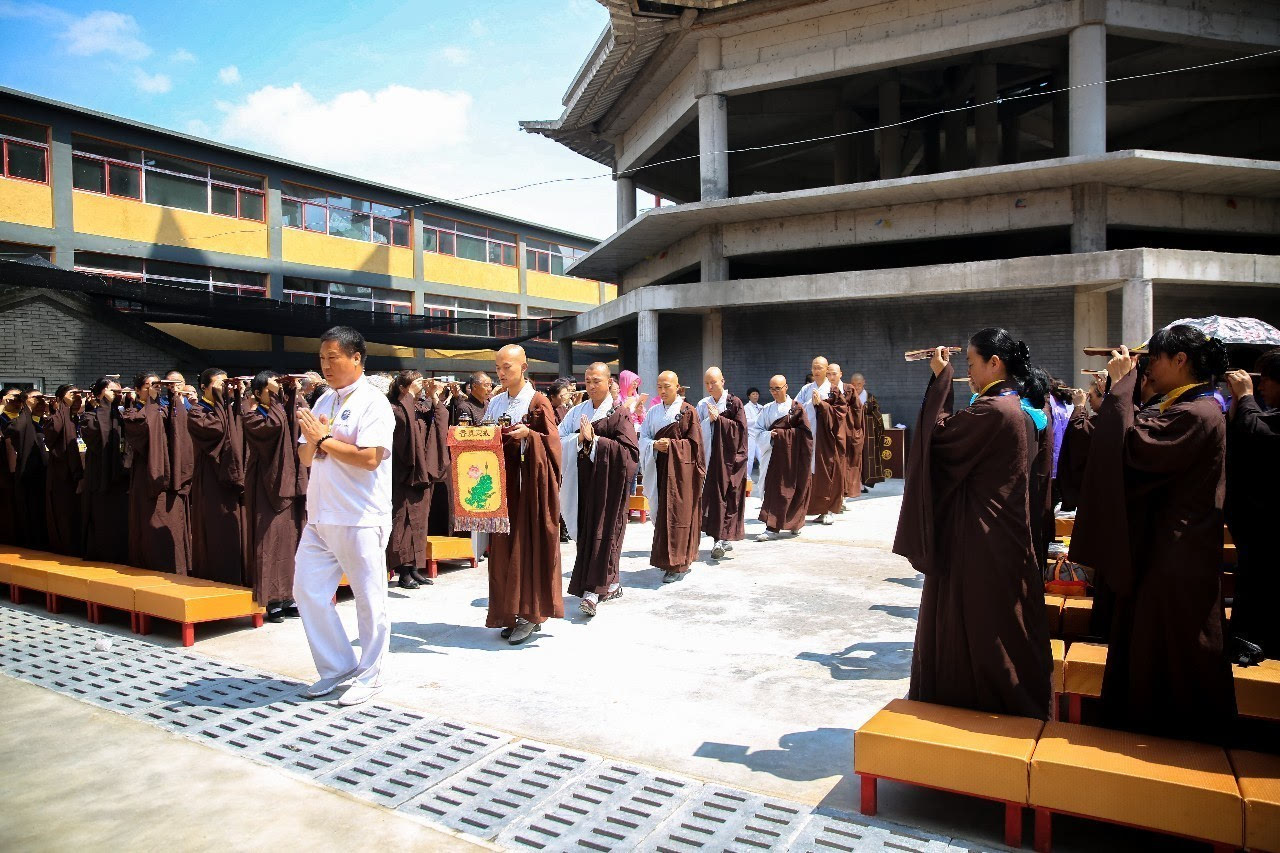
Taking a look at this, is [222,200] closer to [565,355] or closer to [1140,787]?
[565,355]

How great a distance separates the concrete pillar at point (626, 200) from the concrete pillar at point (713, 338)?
6.33 metres

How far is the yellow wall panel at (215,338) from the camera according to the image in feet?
83.1

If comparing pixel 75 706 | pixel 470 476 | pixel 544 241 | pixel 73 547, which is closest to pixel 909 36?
pixel 470 476

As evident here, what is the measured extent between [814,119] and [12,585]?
22.2 meters

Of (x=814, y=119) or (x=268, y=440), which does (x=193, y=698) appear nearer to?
(x=268, y=440)

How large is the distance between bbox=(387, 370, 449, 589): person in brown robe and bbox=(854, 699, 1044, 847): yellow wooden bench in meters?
5.13

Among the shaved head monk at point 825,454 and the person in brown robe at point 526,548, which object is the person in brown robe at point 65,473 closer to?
the person in brown robe at point 526,548

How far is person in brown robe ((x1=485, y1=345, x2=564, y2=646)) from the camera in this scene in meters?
5.89

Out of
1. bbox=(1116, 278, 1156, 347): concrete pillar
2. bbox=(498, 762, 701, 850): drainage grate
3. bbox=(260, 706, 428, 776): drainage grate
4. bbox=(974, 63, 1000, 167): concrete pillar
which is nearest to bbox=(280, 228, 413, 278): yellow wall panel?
bbox=(974, 63, 1000, 167): concrete pillar

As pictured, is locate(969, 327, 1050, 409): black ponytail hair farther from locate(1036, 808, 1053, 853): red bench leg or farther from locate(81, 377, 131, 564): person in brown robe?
locate(81, 377, 131, 564): person in brown robe

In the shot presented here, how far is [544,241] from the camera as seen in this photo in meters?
40.6

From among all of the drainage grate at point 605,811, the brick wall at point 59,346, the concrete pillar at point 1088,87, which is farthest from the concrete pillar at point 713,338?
the drainage grate at point 605,811

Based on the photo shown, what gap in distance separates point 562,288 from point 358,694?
38.1 m

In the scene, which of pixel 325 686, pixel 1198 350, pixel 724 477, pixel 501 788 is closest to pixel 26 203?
pixel 724 477
